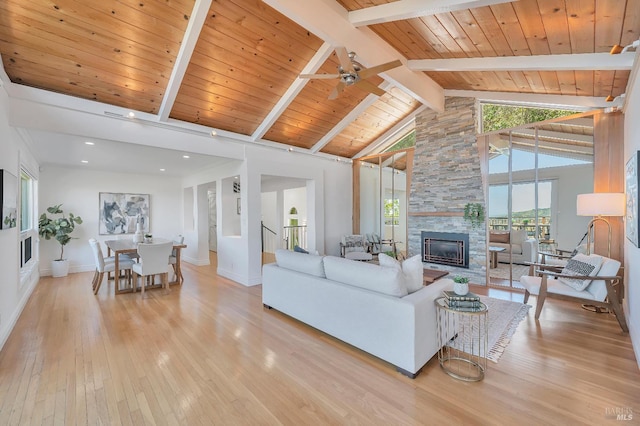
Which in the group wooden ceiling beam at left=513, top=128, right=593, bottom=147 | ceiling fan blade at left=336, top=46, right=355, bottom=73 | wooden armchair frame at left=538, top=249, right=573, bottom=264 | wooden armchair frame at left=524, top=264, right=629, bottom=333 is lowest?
wooden armchair frame at left=524, top=264, right=629, bottom=333

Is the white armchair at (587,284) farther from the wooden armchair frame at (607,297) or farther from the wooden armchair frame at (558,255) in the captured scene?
the wooden armchair frame at (558,255)

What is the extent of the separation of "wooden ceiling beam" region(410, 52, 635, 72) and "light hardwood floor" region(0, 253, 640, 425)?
9.87 feet

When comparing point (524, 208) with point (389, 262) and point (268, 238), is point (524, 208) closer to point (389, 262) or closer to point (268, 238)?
point (389, 262)

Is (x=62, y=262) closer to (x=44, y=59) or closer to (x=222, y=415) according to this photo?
(x=44, y=59)

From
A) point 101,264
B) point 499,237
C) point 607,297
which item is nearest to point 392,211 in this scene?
point 499,237

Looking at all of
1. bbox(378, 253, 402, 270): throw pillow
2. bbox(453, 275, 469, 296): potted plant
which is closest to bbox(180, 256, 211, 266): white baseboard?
bbox(378, 253, 402, 270): throw pillow

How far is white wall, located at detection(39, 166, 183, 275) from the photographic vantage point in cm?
614

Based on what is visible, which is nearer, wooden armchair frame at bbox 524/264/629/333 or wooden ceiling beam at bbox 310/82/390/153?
wooden armchair frame at bbox 524/264/629/333

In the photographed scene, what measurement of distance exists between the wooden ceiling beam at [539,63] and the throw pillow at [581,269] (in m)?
2.21

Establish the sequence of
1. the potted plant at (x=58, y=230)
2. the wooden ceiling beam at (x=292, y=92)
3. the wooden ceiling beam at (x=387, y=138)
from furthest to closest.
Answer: the wooden ceiling beam at (x=387, y=138), the potted plant at (x=58, y=230), the wooden ceiling beam at (x=292, y=92)

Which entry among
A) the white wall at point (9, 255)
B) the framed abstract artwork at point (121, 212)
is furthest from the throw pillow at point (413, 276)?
the framed abstract artwork at point (121, 212)

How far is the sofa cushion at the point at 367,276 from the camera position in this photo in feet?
8.18

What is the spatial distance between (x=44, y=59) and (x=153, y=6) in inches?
56.4

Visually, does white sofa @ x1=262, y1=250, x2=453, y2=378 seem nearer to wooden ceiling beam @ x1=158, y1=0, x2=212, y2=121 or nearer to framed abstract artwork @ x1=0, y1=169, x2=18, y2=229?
wooden ceiling beam @ x1=158, y1=0, x2=212, y2=121
